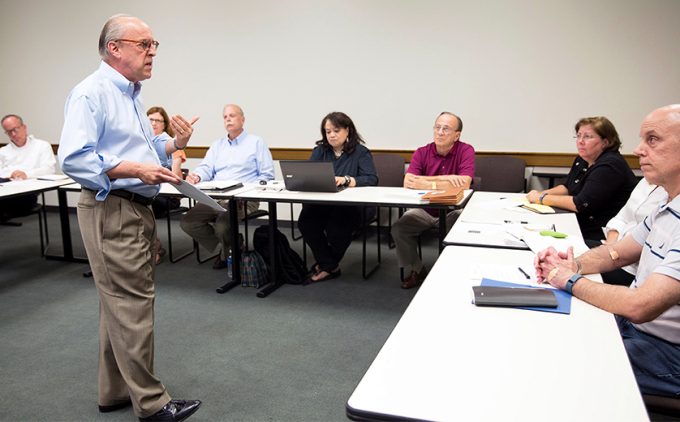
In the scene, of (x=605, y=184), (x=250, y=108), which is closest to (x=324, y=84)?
(x=250, y=108)

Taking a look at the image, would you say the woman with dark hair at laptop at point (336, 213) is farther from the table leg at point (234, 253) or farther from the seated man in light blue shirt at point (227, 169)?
the seated man in light blue shirt at point (227, 169)

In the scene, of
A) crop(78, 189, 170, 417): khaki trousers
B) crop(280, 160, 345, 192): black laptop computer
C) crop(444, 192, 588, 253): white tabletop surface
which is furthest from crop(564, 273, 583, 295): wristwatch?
crop(280, 160, 345, 192): black laptop computer

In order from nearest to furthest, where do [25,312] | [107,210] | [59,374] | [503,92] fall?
[107,210]
[59,374]
[25,312]
[503,92]

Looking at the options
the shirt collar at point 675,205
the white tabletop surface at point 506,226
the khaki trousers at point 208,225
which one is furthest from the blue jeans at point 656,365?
the khaki trousers at point 208,225

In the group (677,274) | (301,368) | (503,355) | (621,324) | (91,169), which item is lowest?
(301,368)

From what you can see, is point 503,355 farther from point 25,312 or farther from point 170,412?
point 25,312

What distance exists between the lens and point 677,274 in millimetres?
1375

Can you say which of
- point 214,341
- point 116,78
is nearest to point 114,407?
point 214,341

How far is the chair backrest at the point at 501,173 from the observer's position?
4680mm

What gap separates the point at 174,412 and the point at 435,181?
231 centimetres

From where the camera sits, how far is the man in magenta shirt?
3.67 meters

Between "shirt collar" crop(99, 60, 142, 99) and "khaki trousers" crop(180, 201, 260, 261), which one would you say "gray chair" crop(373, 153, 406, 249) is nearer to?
"khaki trousers" crop(180, 201, 260, 261)

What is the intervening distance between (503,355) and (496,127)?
403cm

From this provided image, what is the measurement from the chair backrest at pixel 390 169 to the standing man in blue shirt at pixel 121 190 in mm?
3075
